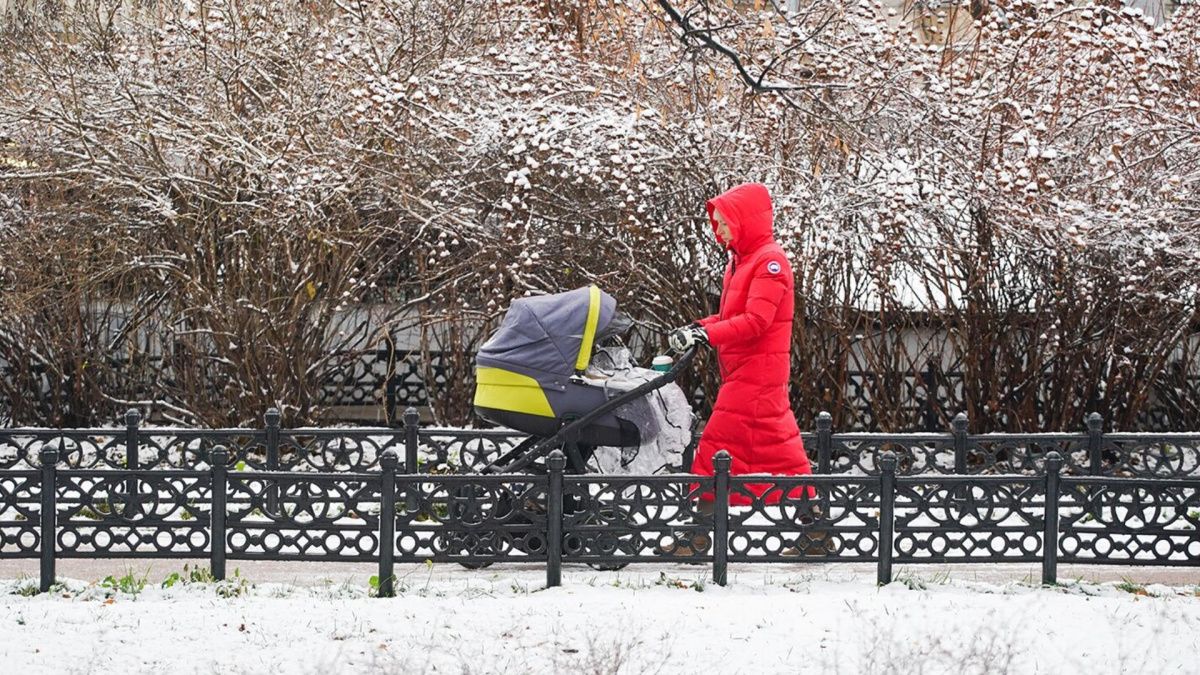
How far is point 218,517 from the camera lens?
709 centimetres

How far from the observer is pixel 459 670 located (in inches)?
226

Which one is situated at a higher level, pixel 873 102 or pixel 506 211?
pixel 873 102

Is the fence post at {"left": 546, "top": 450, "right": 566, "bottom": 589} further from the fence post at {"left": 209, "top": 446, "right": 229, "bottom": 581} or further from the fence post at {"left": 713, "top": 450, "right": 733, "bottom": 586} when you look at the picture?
the fence post at {"left": 209, "top": 446, "right": 229, "bottom": 581}

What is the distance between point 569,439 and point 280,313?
14.8 feet

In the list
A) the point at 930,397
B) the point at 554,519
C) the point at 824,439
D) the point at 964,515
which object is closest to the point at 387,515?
the point at 554,519

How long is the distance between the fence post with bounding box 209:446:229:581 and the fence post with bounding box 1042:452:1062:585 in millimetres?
3731

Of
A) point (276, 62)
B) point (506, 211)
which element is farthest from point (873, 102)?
point (276, 62)

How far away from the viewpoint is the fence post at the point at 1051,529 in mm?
7125

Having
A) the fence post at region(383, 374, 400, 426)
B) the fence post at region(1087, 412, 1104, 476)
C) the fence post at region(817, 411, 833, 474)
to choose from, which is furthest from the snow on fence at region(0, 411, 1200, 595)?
the fence post at region(383, 374, 400, 426)

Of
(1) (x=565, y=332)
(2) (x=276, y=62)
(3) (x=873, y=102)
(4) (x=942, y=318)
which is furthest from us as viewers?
(2) (x=276, y=62)

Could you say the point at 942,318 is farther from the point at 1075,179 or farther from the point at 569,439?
the point at 569,439

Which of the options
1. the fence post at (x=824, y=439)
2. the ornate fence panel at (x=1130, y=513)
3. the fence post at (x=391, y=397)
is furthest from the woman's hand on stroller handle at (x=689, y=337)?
the fence post at (x=391, y=397)

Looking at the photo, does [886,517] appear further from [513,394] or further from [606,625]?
[513,394]

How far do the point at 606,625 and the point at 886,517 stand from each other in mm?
1558
